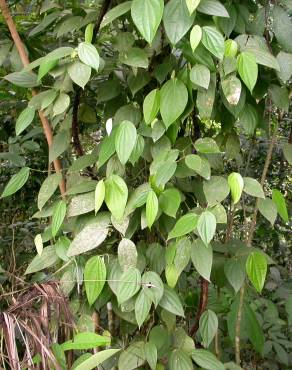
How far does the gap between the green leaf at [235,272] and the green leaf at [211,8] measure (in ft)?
1.43

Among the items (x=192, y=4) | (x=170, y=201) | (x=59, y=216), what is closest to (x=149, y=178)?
(x=170, y=201)

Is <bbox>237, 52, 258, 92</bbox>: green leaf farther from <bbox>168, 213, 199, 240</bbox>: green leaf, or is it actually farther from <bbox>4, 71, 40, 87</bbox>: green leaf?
<bbox>4, 71, 40, 87</bbox>: green leaf

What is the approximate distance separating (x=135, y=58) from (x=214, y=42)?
0.14 m

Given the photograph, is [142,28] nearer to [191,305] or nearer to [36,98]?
[36,98]

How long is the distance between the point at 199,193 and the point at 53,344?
41 centimetres

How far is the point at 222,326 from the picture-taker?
1.50 m

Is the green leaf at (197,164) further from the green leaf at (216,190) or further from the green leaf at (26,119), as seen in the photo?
the green leaf at (26,119)

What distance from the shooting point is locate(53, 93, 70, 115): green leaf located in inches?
31.3

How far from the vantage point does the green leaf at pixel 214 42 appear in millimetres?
695

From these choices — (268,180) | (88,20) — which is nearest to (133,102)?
(88,20)

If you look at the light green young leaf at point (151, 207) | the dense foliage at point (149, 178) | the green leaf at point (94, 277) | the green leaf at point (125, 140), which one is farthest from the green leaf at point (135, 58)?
the green leaf at point (94, 277)

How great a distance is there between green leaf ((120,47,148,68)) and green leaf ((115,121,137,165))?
0.35ft

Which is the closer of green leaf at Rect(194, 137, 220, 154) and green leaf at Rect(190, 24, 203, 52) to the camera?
green leaf at Rect(190, 24, 203, 52)

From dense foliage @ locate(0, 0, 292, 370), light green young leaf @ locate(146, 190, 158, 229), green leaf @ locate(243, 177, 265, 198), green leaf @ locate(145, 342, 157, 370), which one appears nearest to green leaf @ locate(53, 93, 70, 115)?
dense foliage @ locate(0, 0, 292, 370)
